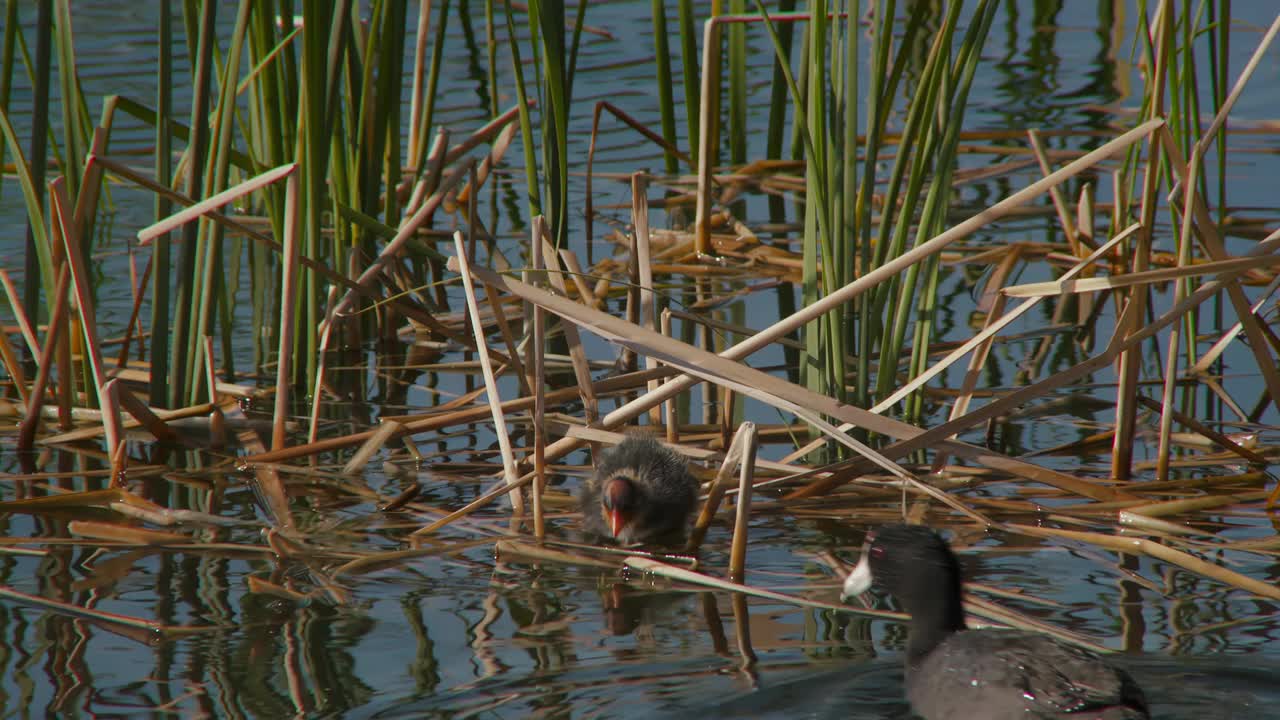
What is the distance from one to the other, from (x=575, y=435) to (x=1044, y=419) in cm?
141

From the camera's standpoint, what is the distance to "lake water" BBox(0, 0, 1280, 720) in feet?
8.14

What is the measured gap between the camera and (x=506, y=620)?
285 centimetres

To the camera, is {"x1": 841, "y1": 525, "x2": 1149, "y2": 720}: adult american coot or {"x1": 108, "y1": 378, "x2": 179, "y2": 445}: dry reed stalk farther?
{"x1": 108, "y1": 378, "x2": 179, "y2": 445}: dry reed stalk

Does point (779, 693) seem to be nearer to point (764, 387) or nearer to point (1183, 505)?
point (764, 387)

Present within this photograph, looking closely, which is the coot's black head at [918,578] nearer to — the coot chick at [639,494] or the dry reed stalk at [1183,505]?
the coot chick at [639,494]

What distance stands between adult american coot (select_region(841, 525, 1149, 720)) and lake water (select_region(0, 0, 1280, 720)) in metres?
0.11

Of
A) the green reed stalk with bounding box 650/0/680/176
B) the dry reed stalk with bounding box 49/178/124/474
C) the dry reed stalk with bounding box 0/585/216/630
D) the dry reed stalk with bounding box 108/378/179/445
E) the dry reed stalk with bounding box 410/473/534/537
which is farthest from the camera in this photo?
the green reed stalk with bounding box 650/0/680/176

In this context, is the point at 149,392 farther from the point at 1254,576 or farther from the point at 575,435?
the point at 1254,576

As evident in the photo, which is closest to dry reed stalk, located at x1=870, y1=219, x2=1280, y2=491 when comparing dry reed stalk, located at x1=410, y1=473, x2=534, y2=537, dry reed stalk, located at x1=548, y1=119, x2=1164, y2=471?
dry reed stalk, located at x1=548, y1=119, x2=1164, y2=471

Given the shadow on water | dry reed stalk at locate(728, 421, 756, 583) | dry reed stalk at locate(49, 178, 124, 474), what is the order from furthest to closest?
dry reed stalk at locate(49, 178, 124, 474) → dry reed stalk at locate(728, 421, 756, 583) → the shadow on water

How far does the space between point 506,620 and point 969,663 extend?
948 millimetres

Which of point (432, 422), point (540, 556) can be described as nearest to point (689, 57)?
point (432, 422)

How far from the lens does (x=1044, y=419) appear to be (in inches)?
160

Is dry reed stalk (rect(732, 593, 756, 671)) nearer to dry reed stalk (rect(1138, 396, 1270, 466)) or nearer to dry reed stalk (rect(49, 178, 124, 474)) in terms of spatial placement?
dry reed stalk (rect(1138, 396, 1270, 466))
